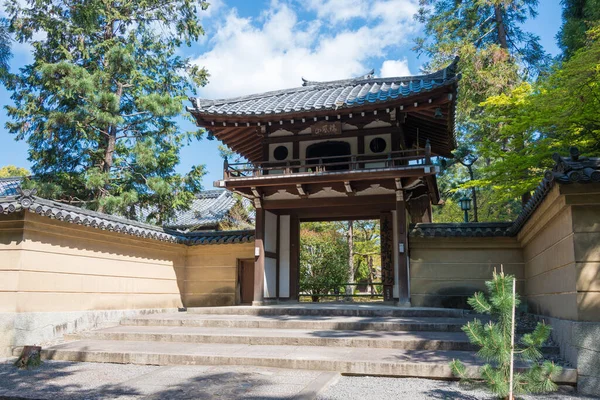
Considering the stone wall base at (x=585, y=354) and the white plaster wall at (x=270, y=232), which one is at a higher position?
the white plaster wall at (x=270, y=232)

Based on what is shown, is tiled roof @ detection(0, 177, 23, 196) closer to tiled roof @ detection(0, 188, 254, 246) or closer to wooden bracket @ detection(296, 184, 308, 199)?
tiled roof @ detection(0, 188, 254, 246)

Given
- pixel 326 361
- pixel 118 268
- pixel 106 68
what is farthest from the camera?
pixel 106 68

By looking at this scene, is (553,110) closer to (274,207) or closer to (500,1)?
(274,207)

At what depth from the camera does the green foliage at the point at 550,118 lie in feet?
24.9

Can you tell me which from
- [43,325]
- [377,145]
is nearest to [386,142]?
[377,145]

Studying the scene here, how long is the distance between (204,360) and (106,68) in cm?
1201

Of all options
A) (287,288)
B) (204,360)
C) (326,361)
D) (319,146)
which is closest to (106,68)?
(319,146)

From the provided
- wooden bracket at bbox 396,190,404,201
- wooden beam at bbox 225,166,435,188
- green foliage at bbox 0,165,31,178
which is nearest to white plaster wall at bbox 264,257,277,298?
wooden beam at bbox 225,166,435,188

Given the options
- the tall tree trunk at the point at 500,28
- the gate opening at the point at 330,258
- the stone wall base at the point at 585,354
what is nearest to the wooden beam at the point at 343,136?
the gate opening at the point at 330,258

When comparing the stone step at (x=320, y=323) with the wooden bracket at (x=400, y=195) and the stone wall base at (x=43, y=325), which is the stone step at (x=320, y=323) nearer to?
the stone wall base at (x=43, y=325)

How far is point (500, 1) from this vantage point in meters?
16.3

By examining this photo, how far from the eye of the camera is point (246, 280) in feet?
44.0

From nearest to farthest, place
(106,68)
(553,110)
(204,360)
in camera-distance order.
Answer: (204,360) → (553,110) → (106,68)

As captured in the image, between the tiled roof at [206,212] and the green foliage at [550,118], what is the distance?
12831mm
